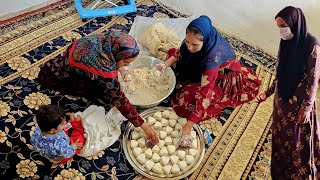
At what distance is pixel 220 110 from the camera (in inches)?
86.0

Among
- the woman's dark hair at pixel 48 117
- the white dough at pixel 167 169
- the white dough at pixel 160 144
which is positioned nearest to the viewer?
the woman's dark hair at pixel 48 117

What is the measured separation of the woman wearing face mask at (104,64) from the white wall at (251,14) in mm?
1310

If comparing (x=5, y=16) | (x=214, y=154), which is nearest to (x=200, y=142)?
(x=214, y=154)

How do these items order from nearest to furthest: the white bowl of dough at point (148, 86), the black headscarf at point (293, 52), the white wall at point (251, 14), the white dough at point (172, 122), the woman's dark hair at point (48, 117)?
the black headscarf at point (293, 52) → the woman's dark hair at point (48, 117) → the white dough at point (172, 122) → the white bowl of dough at point (148, 86) → the white wall at point (251, 14)

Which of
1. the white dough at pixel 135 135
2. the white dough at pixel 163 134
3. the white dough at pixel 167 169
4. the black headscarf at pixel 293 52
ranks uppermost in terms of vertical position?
the black headscarf at pixel 293 52

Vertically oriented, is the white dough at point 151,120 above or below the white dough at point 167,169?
above

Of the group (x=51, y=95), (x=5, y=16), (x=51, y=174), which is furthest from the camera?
(x=5, y=16)

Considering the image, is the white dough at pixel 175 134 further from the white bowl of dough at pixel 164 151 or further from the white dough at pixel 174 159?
the white dough at pixel 174 159

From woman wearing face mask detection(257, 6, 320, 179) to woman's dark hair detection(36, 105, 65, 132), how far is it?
36.5 inches

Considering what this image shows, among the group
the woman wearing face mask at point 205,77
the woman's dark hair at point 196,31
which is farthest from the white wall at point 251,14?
the woman's dark hair at point 196,31

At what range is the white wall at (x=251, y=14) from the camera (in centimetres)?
282

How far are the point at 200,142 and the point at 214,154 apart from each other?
0.34ft

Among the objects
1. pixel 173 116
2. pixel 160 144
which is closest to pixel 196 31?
pixel 173 116

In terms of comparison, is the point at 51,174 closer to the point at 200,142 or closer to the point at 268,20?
the point at 200,142
